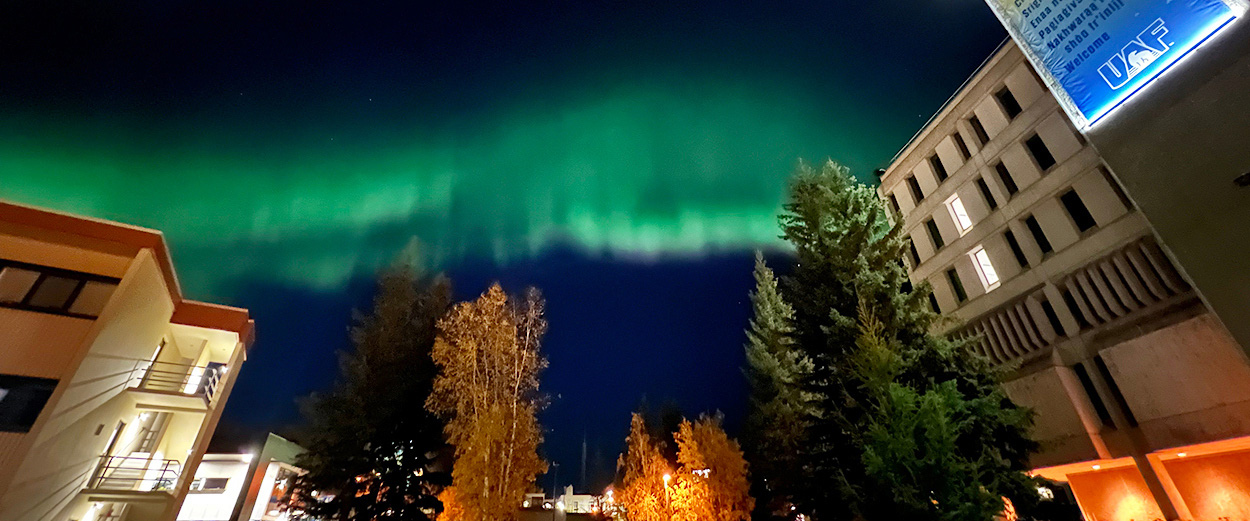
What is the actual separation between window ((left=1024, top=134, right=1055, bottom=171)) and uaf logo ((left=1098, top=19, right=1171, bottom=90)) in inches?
372

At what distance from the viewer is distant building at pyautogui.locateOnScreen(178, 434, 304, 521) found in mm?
21375

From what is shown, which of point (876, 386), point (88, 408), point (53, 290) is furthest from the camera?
point (88, 408)

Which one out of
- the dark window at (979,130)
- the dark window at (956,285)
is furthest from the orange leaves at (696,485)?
the dark window at (979,130)

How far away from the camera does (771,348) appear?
27969 millimetres

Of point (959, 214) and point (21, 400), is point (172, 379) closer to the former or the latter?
point (21, 400)

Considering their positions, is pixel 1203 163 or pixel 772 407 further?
pixel 772 407

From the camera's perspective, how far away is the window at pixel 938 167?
2502 cm

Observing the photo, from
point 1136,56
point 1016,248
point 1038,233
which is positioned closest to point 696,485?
point 1016,248

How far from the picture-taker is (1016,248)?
68.3 ft

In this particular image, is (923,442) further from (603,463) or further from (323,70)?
(603,463)

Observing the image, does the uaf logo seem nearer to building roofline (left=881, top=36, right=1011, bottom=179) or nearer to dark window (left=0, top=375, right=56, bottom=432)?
building roofline (left=881, top=36, right=1011, bottom=179)

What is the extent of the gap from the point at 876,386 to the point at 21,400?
65.9 feet

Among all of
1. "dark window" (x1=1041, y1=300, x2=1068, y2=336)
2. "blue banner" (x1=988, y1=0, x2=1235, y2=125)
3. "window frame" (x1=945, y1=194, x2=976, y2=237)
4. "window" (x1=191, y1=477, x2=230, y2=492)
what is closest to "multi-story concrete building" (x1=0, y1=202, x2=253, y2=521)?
"window" (x1=191, y1=477, x2=230, y2=492)

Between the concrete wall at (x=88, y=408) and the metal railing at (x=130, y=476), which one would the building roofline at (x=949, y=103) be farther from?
the metal railing at (x=130, y=476)
